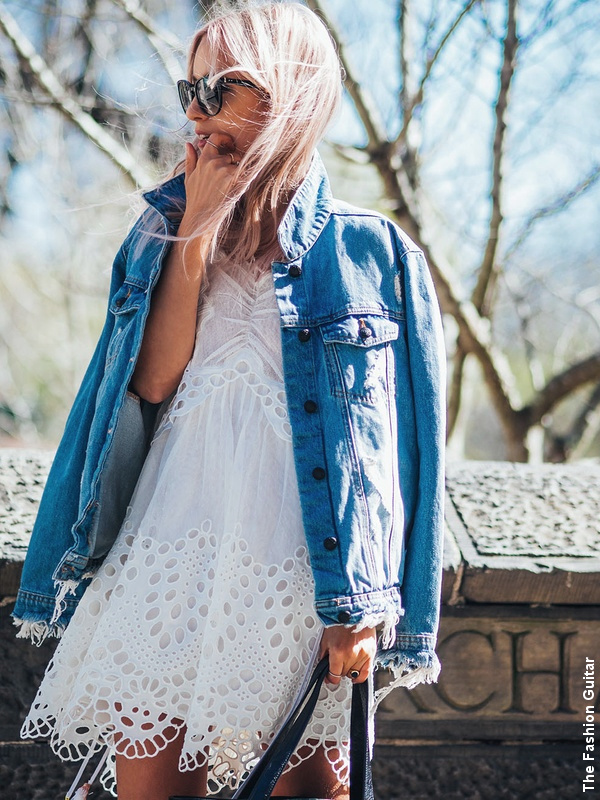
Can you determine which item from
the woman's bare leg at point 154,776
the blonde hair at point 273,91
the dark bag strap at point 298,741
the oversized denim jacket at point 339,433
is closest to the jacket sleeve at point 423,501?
the oversized denim jacket at point 339,433

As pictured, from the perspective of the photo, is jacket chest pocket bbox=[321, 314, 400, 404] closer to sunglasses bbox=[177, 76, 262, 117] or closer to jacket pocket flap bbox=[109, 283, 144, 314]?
jacket pocket flap bbox=[109, 283, 144, 314]

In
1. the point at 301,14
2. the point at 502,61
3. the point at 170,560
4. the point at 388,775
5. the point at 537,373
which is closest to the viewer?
the point at 170,560

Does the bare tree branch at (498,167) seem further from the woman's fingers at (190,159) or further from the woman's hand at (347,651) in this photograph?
the woman's hand at (347,651)

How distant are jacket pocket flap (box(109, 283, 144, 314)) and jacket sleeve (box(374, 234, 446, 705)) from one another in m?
0.58

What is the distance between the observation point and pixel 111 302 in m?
1.83

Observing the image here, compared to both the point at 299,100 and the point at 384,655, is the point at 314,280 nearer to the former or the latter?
the point at 299,100

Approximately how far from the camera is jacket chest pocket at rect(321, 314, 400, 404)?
1.62m

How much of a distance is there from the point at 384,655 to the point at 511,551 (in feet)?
3.26

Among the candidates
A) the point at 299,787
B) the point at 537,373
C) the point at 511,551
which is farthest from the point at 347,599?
the point at 537,373

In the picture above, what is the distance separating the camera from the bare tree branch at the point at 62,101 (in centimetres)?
441

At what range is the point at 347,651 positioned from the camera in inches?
59.6

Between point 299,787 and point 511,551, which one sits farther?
point 511,551

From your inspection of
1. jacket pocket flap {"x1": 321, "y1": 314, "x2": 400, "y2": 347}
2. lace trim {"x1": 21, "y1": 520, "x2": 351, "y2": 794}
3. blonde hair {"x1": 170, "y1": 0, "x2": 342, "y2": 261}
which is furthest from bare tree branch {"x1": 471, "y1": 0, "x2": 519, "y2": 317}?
lace trim {"x1": 21, "y1": 520, "x2": 351, "y2": 794}

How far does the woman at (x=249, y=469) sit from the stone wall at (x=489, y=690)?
2.76 ft
